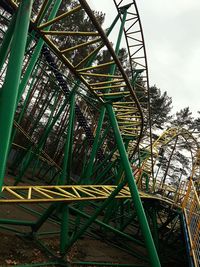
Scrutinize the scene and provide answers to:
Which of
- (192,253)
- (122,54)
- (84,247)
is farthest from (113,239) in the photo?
(122,54)

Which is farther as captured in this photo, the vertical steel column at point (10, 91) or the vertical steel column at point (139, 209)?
the vertical steel column at point (139, 209)

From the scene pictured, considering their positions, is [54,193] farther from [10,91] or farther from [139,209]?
[10,91]

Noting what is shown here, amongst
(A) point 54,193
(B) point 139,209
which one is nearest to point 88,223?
(A) point 54,193

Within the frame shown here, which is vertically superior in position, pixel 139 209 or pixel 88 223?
pixel 139 209

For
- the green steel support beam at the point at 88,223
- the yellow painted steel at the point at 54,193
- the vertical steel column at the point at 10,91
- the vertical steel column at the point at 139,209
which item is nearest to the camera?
the vertical steel column at the point at 10,91

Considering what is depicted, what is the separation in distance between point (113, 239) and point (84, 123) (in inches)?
219

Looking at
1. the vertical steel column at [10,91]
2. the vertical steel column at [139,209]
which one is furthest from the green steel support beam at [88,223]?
the vertical steel column at [10,91]

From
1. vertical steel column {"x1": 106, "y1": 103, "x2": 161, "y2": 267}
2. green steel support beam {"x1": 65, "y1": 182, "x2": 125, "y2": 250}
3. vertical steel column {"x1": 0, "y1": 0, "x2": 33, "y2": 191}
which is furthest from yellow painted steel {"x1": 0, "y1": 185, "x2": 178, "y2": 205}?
vertical steel column {"x1": 0, "y1": 0, "x2": 33, "y2": 191}

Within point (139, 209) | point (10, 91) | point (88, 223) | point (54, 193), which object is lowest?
point (88, 223)

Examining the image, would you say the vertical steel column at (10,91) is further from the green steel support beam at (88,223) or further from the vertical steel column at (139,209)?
the green steel support beam at (88,223)

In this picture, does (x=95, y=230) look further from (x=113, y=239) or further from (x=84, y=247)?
(x=84, y=247)

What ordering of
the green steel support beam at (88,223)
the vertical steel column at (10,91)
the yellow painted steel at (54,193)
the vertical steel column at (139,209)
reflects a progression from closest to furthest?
the vertical steel column at (10,91)
the yellow painted steel at (54,193)
the vertical steel column at (139,209)
the green steel support beam at (88,223)

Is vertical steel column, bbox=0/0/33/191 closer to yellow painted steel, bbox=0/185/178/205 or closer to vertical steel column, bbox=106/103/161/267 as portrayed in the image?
yellow painted steel, bbox=0/185/178/205

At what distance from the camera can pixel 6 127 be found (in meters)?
2.12
